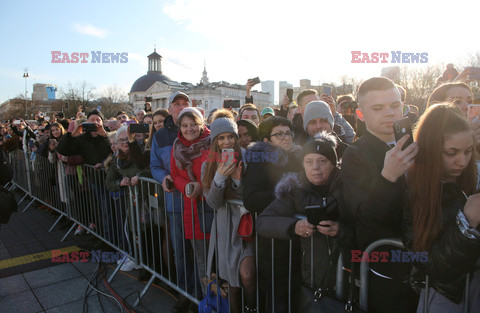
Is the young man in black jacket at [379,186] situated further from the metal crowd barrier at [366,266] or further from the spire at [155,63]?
the spire at [155,63]

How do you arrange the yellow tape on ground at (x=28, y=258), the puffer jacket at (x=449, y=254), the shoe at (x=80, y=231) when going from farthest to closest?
1. the shoe at (x=80, y=231)
2. the yellow tape on ground at (x=28, y=258)
3. the puffer jacket at (x=449, y=254)

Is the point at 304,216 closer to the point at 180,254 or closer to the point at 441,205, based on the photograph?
the point at 441,205

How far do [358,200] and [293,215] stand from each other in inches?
21.2

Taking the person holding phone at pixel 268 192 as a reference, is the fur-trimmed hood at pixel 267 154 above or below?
above

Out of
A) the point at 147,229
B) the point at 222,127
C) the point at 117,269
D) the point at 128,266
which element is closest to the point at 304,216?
the point at 222,127

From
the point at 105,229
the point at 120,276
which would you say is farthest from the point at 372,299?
the point at 105,229

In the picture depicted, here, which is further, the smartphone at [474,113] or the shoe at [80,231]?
the shoe at [80,231]

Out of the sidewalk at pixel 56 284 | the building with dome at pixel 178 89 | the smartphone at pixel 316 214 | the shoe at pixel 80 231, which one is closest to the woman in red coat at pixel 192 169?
the sidewalk at pixel 56 284

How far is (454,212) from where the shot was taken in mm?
1514

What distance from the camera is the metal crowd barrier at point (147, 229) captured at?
266 cm

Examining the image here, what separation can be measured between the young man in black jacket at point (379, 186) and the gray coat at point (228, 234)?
1092mm

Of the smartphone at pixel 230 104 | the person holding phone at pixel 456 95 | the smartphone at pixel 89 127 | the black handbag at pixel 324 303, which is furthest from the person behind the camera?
the smartphone at pixel 230 104

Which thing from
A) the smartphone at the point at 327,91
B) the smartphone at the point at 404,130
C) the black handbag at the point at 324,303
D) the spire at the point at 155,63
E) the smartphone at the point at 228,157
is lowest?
the black handbag at the point at 324,303

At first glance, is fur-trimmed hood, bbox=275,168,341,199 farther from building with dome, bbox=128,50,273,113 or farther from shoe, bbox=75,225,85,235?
building with dome, bbox=128,50,273,113
